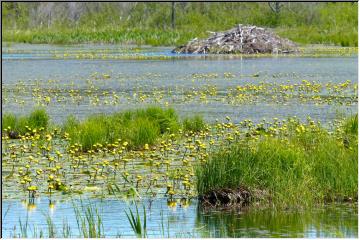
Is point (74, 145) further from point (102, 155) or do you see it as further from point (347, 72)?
point (347, 72)

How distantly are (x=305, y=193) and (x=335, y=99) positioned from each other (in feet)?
44.9

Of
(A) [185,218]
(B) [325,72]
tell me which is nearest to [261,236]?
(A) [185,218]

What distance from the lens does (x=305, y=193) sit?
461 inches

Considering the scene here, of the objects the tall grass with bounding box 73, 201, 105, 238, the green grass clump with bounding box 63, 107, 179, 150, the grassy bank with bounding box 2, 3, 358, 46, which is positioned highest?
the grassy bank with bounding box 2, 3, 358, 46

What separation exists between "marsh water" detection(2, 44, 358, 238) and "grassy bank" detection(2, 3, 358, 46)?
42.6 ft

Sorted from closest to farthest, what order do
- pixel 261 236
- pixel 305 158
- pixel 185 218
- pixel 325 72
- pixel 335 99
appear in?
pixel 261 236, pixel 185 218, pixel 305 158, pixel 335 99, pixel 325 72

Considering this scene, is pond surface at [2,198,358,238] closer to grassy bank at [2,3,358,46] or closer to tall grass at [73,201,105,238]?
tall grass at [73,201,105,238]

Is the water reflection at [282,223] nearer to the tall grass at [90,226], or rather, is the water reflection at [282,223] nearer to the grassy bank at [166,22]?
the tall grass at [90,226]

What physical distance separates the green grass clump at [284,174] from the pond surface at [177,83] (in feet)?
28.5

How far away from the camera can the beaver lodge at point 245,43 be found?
51156 mm

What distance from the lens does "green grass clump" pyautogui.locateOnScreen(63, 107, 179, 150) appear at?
16141mm

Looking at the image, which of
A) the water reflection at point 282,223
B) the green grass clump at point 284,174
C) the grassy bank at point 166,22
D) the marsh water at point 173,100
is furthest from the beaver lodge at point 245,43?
the water reflection at point 282,223

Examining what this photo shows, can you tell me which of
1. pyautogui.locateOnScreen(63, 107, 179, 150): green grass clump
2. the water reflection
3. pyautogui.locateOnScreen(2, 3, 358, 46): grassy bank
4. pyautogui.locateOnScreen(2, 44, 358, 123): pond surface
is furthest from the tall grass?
pyautogui.locateOnScreen(2, 3, 358, 46): grassy bank

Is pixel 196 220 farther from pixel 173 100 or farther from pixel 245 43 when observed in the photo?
pixel 245 43
